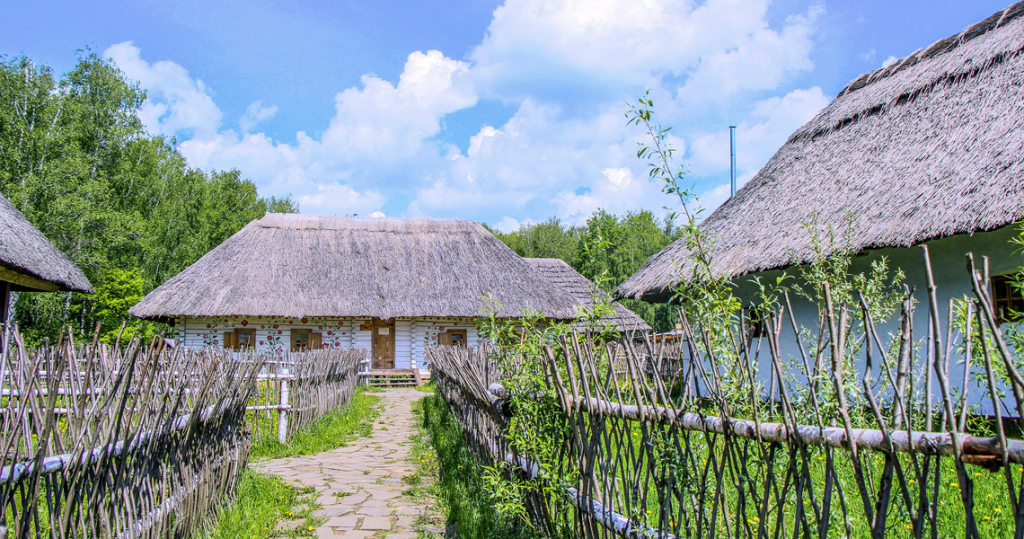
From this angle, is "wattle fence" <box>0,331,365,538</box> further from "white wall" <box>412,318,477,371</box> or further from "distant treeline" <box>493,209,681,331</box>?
"distant treeline" <box>493,209,681,331</box>

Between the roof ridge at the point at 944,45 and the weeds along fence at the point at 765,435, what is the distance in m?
8.04

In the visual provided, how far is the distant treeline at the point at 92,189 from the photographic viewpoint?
738 inches

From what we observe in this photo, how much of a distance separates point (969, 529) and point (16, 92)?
24.3 meters

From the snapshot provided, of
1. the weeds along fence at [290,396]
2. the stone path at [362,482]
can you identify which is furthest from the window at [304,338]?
the stone path at [362,482]

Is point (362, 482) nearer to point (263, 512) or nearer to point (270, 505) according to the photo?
point (270, 505)

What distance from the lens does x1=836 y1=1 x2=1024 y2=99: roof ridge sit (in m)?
9.34

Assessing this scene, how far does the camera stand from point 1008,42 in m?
8.21

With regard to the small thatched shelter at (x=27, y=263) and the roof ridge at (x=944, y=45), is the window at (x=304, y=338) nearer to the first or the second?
the small thatched shelter at (x=27, y=263)

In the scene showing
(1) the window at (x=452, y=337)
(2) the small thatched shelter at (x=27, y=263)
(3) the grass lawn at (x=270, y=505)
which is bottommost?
(3) the grass lawn at (x=270, y=505)

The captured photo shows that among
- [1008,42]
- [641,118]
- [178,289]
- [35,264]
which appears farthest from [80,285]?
[1008,42]

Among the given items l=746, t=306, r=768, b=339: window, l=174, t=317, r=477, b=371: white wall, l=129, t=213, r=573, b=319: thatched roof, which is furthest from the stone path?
l=174, t=317, r=477, b=371: white wall

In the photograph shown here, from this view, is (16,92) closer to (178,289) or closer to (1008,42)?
(178,289)

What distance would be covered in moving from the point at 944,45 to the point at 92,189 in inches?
827

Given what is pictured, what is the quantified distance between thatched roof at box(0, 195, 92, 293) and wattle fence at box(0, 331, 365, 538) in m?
6.20
